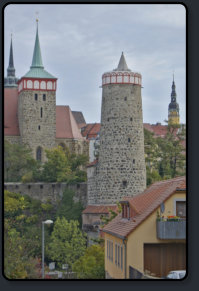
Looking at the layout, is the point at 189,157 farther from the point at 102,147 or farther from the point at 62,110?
the point at 62,110

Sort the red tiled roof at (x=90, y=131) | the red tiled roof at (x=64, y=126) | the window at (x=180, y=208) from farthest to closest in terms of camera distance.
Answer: the red tiled roof at (x=90, y=131) < the red tiled roof at (x=64, y=126) < the window at (x=180, y=208)

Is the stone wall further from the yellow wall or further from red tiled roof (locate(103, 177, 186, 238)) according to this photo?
the yellow wall

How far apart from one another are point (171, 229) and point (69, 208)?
101 ft

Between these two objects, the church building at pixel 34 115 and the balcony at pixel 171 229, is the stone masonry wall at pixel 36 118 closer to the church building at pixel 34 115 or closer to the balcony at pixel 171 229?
the church building at pixel 34 115

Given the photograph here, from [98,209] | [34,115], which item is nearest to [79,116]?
[98,209]

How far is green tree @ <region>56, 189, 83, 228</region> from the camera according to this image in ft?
154

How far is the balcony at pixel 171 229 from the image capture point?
1755cm

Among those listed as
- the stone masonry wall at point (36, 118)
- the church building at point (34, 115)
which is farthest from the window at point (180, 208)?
the stone masonry wall at point (36, 118)

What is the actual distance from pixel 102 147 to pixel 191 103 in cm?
3043

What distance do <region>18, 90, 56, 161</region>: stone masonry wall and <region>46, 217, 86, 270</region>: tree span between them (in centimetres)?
1548

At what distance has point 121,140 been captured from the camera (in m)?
45.3

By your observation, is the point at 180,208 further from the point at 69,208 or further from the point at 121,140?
the point at 69,208

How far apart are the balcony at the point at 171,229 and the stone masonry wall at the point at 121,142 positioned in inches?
1037

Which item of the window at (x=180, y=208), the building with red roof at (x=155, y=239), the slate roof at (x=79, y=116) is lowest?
the building with red roof at (x=155, y=239)
